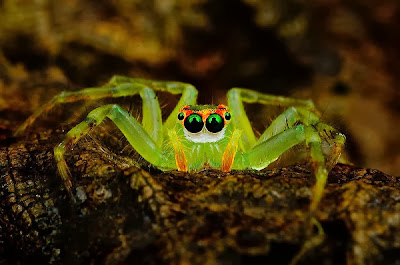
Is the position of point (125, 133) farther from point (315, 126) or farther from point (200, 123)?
point (315, 126)

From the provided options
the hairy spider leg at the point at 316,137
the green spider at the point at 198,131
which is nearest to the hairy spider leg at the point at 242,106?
the green spider at the point at 198,131

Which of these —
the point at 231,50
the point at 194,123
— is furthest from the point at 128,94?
the point at 231,50

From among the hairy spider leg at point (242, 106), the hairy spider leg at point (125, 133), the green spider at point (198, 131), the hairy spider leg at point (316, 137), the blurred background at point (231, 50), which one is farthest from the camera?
the blurred background at point (231, 50)

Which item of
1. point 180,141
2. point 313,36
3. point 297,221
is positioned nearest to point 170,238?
point 297,221

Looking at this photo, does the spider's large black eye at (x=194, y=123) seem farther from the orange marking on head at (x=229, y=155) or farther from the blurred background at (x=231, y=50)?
the blurred background at (x=231, y=50)

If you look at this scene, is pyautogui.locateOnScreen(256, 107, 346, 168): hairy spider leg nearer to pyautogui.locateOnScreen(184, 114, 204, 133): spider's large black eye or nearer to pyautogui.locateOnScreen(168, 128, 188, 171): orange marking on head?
pyautogui.locateOnScreen(184, 114, 204, 133): spider's large black eye

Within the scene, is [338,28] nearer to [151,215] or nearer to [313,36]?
[313,36]

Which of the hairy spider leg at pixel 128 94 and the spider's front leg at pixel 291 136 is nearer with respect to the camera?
the spider's front leg at pixel 291 136
